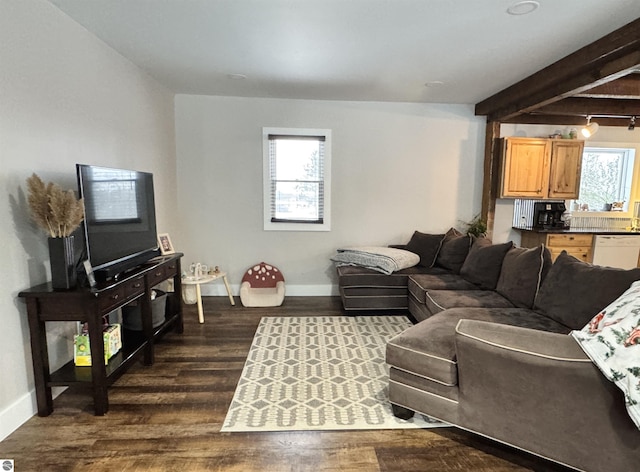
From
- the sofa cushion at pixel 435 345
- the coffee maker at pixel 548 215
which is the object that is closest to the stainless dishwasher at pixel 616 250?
the coffee maker at pixel 548 215

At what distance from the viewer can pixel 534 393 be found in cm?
157

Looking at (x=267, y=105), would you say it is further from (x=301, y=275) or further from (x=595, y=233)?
(x=595, y=233)

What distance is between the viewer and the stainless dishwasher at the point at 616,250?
15.2 ft

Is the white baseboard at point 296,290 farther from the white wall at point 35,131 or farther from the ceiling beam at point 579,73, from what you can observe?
the ceiling beam at point 579,73

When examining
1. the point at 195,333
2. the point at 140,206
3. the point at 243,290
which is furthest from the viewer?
the point at 243,290

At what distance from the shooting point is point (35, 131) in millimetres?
2141

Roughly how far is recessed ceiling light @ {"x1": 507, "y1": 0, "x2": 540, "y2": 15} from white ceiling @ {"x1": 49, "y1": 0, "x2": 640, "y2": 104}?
5cm

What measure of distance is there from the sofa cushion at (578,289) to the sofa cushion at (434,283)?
32.5 inches

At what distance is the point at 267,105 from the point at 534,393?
408cm

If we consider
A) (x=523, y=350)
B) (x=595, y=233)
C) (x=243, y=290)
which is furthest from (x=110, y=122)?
(x=595, y=233)

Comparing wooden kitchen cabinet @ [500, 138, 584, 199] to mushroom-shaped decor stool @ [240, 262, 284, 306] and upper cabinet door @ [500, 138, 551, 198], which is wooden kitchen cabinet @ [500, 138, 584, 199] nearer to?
upper cabinet door @ [500, 138, 551, 198]

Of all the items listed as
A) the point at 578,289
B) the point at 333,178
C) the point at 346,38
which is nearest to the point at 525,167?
the point at 333,178

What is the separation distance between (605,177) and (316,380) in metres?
5.48

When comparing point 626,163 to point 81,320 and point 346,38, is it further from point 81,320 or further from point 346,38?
point 81,320
